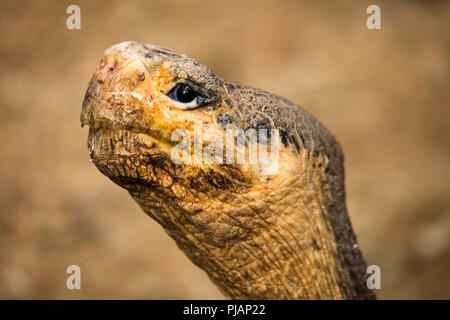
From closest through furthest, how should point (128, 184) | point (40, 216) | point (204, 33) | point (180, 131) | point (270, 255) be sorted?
point (180, 131)
point (128, 184)
point (270, 255)
point (40, 216)
point (204, 33)

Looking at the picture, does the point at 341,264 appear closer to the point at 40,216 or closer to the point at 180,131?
the point at 180,131

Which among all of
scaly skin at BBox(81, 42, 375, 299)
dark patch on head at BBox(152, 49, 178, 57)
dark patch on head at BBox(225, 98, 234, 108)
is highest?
dark patch on head at BBox(152, 49, 178, 57)

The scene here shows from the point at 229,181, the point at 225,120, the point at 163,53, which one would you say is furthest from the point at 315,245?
the point at 163,53

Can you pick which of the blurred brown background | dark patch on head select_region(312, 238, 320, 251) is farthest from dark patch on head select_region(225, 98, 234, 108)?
the blurred brown background

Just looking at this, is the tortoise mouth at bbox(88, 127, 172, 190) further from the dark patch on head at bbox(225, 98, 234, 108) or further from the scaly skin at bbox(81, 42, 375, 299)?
the dark patch on head at bbox(225, 98, 234, 108)

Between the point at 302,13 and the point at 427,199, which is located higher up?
the point at 302,13

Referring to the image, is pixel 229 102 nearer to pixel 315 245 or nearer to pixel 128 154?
pixel 128 154
